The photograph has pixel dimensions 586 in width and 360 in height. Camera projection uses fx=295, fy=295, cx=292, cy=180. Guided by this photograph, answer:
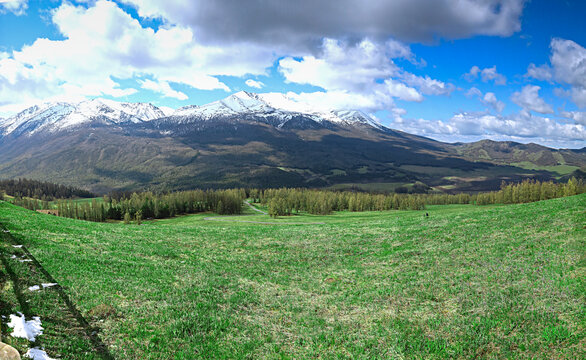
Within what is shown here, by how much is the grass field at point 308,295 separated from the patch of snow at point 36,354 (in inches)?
10.2

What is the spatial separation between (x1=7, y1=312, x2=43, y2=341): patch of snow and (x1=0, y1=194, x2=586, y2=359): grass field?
274mm

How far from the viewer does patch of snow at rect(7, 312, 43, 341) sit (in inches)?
381

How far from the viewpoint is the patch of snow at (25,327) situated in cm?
969

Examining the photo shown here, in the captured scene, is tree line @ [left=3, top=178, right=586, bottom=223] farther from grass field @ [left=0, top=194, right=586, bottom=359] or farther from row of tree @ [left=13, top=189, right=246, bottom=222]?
grass field @ [left=0, top=194, right=586, bottom=359]

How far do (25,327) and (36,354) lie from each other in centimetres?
154

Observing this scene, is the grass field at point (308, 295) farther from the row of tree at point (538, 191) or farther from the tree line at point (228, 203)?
the tree line at point (228, 203)

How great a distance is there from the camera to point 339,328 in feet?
45.5

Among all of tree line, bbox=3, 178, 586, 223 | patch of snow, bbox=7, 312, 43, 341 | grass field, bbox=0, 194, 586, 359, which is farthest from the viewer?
tree line, bbox=3, 178, 586, 223

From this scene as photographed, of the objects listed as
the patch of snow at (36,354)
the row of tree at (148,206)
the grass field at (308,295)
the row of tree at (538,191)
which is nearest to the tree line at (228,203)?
the row of tree at (148,206)

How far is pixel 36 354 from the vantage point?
914 centimetres

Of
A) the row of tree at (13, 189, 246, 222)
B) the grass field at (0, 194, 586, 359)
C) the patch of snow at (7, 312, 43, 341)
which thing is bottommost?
the row of tree at (13, 189, 246, 222)

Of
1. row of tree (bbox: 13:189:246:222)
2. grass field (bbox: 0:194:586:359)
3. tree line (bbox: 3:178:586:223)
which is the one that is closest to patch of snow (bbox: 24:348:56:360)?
grass field (bbox: 0:194:586:359)

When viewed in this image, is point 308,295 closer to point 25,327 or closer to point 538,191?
point 25,327

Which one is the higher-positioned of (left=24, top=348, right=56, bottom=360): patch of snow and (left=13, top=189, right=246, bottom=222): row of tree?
(left=24, top=348, right=56, bottom=360): patch of snow
